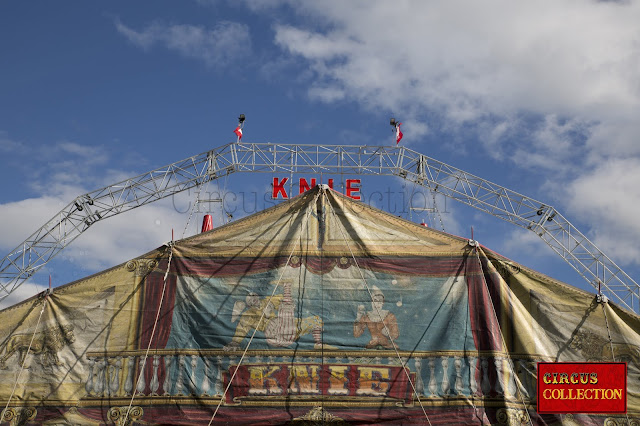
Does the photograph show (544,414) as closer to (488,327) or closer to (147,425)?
(488,327)

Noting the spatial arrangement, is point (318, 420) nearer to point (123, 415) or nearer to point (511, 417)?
point (511, 417)

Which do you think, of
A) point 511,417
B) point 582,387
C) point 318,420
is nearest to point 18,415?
point 318,420

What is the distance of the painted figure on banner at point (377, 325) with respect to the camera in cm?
1418

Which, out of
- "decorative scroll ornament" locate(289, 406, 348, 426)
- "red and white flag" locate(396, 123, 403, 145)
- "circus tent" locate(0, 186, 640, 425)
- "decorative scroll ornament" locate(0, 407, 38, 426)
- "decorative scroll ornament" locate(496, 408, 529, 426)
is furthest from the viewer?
"red and white flag" locate(396, 123, 403, 145)

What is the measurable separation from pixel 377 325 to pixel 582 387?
454 centimetres

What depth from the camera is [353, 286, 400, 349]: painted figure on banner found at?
14.2m

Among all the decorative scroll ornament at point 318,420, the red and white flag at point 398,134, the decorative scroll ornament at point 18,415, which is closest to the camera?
the decorative scroll ornament at point 318,420

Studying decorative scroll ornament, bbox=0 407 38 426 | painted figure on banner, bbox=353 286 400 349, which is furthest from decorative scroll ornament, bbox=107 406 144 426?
painted figure on banner, bbox=353 286 400 349

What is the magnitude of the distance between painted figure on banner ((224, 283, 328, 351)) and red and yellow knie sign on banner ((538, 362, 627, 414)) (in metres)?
4.79

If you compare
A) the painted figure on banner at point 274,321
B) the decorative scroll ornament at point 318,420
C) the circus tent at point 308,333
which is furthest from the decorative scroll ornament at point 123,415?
the decorative scroll ornament at point 318,420

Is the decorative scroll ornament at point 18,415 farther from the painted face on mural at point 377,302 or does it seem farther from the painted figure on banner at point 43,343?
the painted face on mural at point 377,302

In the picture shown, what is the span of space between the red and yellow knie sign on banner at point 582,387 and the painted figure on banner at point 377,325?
3227mm

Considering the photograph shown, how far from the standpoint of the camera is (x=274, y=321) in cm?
1433

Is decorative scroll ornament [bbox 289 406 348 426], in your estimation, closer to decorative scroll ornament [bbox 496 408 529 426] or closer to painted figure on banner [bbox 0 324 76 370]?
decorative scroll ornament [bbox 496 408 529 426]
